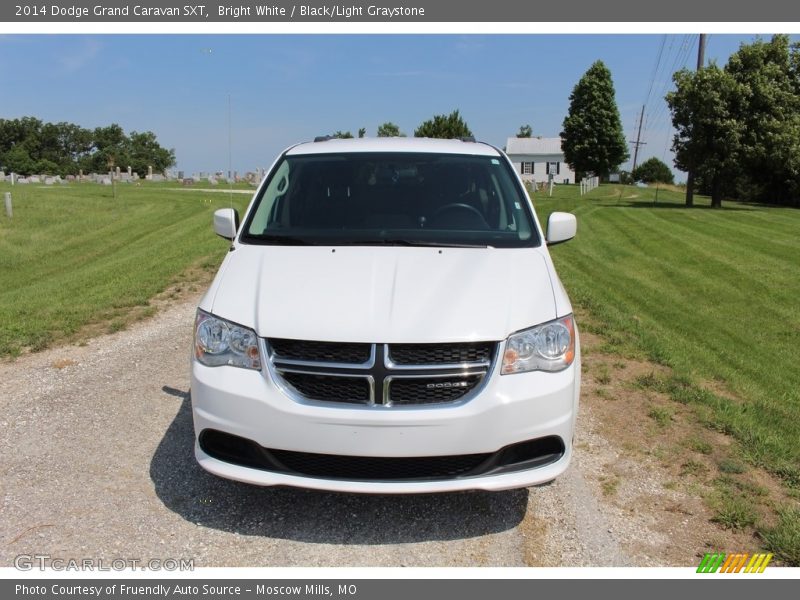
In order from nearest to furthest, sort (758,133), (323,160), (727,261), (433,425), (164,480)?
(433,425) < (164,480) < (323,160) < (727,261) < (758,133)

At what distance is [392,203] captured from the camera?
14.8ft

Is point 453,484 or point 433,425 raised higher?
point 433,425

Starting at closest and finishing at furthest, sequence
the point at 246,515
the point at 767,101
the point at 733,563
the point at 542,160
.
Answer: the point at 733,563 < the point at 246,515 < the point at 767,101 < the point at 542,160

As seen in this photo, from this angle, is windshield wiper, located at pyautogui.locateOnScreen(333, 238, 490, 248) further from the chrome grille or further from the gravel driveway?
the gravel driveway

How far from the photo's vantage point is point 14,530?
3322 millimetres

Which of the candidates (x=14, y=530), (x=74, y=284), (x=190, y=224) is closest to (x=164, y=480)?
(x=14, y=530)

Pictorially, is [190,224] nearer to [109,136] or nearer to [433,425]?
[433,425]

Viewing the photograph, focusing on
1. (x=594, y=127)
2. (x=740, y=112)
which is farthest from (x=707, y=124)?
(x=594, y=127)

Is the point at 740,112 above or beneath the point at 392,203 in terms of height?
above

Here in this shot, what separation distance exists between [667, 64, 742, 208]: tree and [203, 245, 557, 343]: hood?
28.6m

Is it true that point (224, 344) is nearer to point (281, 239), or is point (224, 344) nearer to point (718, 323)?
point (281, 239)

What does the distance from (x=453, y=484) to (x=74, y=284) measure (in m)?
8.59

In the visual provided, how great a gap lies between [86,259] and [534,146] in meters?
78.8

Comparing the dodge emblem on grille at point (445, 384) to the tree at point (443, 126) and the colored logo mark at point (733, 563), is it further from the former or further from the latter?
the tree at point (443, 126)
